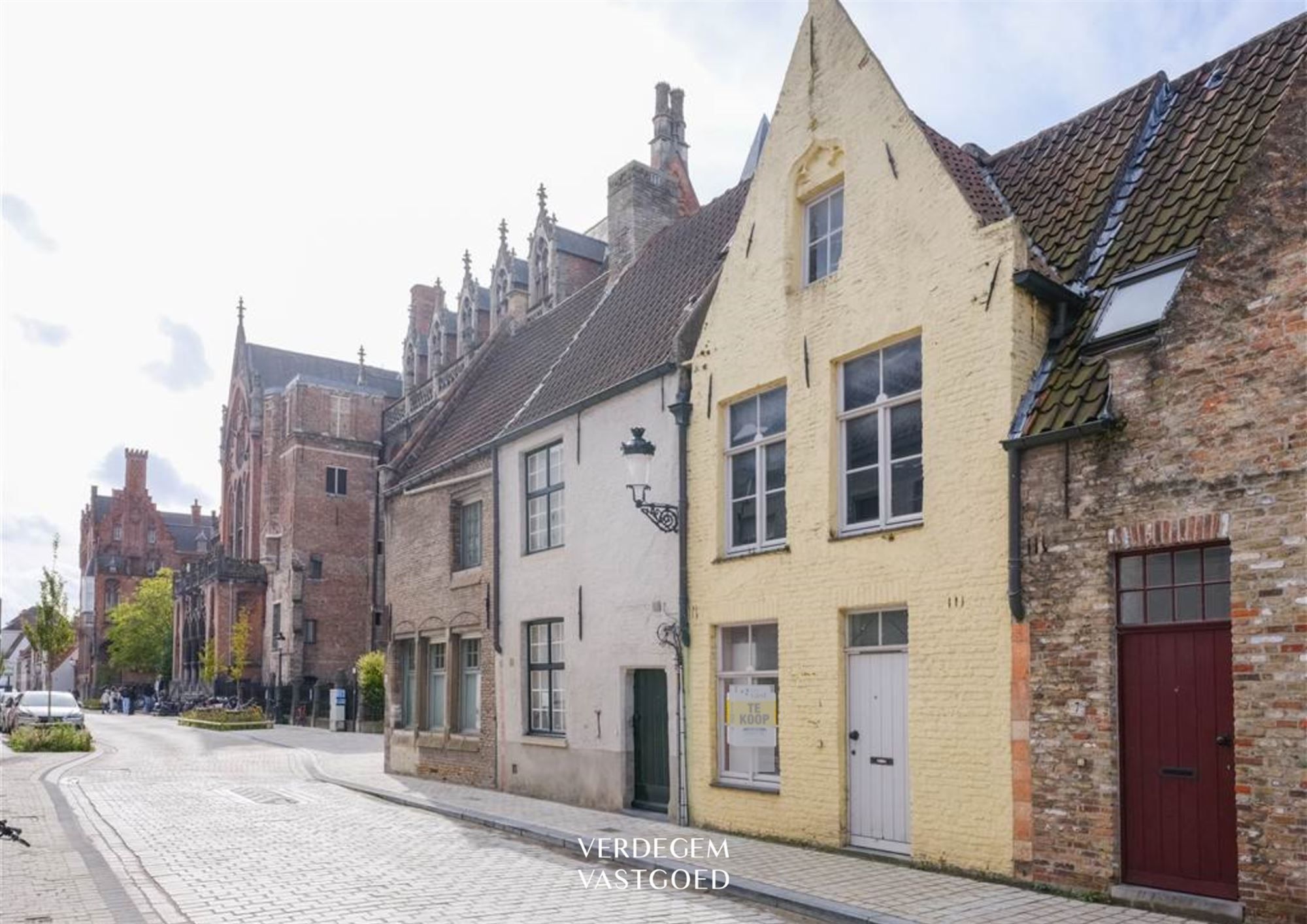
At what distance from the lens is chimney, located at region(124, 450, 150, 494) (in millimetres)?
89125

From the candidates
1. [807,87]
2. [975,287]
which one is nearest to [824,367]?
[975,287]

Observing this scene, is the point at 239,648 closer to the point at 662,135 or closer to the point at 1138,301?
the point at 662,135

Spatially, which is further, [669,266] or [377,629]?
[377,629]

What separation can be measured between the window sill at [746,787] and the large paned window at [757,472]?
8.56 ft

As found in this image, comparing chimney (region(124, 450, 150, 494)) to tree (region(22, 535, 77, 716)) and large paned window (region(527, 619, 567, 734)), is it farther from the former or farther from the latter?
large paned window (region(527, 619, 567, 734))

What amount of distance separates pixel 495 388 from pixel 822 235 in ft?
38.1

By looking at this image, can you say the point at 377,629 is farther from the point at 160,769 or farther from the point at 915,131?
the point at 915,131

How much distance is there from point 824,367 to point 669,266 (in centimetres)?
703

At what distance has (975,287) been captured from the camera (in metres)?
10.9

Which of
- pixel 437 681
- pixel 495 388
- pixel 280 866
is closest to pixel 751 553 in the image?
pixel 280 866

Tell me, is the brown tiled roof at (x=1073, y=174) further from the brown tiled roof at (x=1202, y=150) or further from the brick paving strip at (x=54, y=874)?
the brick paving strip at (x=54, y=874)

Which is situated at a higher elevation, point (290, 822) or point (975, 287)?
point (975, 287)

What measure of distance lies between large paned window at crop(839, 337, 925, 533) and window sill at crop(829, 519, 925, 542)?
1.1 inches

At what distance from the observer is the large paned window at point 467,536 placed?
20781 millimetres
